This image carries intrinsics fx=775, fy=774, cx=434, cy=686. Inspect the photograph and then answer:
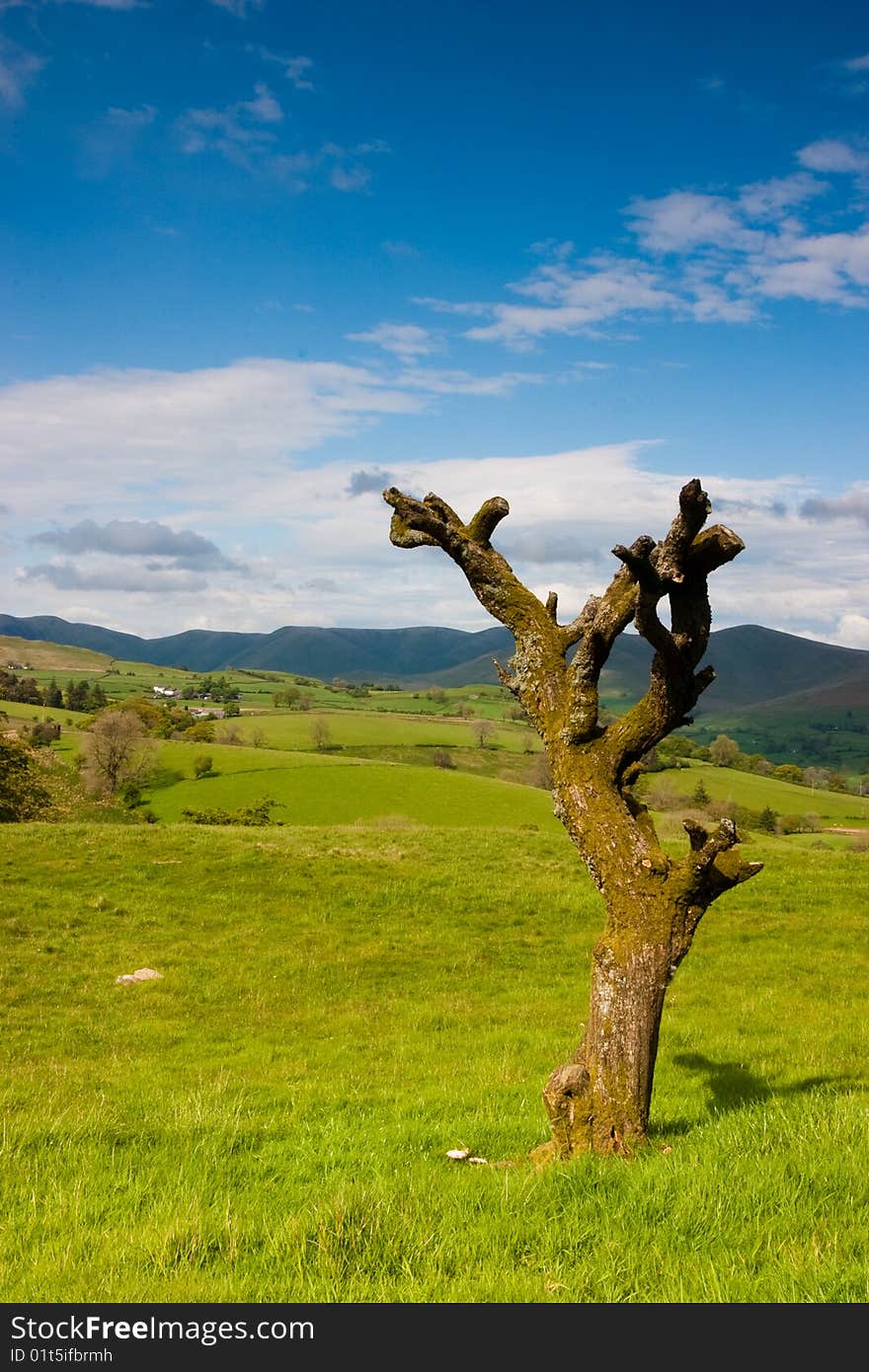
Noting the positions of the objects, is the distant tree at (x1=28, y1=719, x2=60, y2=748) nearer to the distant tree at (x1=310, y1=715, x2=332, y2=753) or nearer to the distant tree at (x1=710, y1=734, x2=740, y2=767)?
the distant tree at (x1=310, y1=715, x2=332, y2=753)

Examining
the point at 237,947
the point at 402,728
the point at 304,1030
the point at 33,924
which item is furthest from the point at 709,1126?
the point at 402,728

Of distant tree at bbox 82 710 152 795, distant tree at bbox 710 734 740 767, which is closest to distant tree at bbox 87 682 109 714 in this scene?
distant tree at bbox 82 710 152 795

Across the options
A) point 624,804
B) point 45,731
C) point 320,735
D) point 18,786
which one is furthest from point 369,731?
point 624,804

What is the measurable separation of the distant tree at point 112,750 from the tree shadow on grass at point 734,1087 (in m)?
96.4

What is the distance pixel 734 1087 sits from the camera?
1098 centimetres

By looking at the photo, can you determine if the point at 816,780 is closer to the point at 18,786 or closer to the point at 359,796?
the point at 359,796

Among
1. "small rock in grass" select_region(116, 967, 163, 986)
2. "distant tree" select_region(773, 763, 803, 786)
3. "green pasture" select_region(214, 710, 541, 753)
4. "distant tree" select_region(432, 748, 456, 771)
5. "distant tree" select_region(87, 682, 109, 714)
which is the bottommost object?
"distant tree" select_region(773, 763, 803, 786)

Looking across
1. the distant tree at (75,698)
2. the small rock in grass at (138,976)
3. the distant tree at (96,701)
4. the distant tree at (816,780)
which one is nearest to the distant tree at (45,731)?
the distant tree at (96,701)

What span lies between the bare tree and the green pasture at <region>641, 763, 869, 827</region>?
370ft

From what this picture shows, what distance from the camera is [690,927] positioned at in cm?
805

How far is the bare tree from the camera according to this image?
25.2ft

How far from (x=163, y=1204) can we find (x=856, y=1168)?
584cm

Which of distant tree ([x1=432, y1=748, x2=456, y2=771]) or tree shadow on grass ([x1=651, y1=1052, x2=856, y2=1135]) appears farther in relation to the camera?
distant tree ([x1=432, y1=748, x2=456, y2=771])
